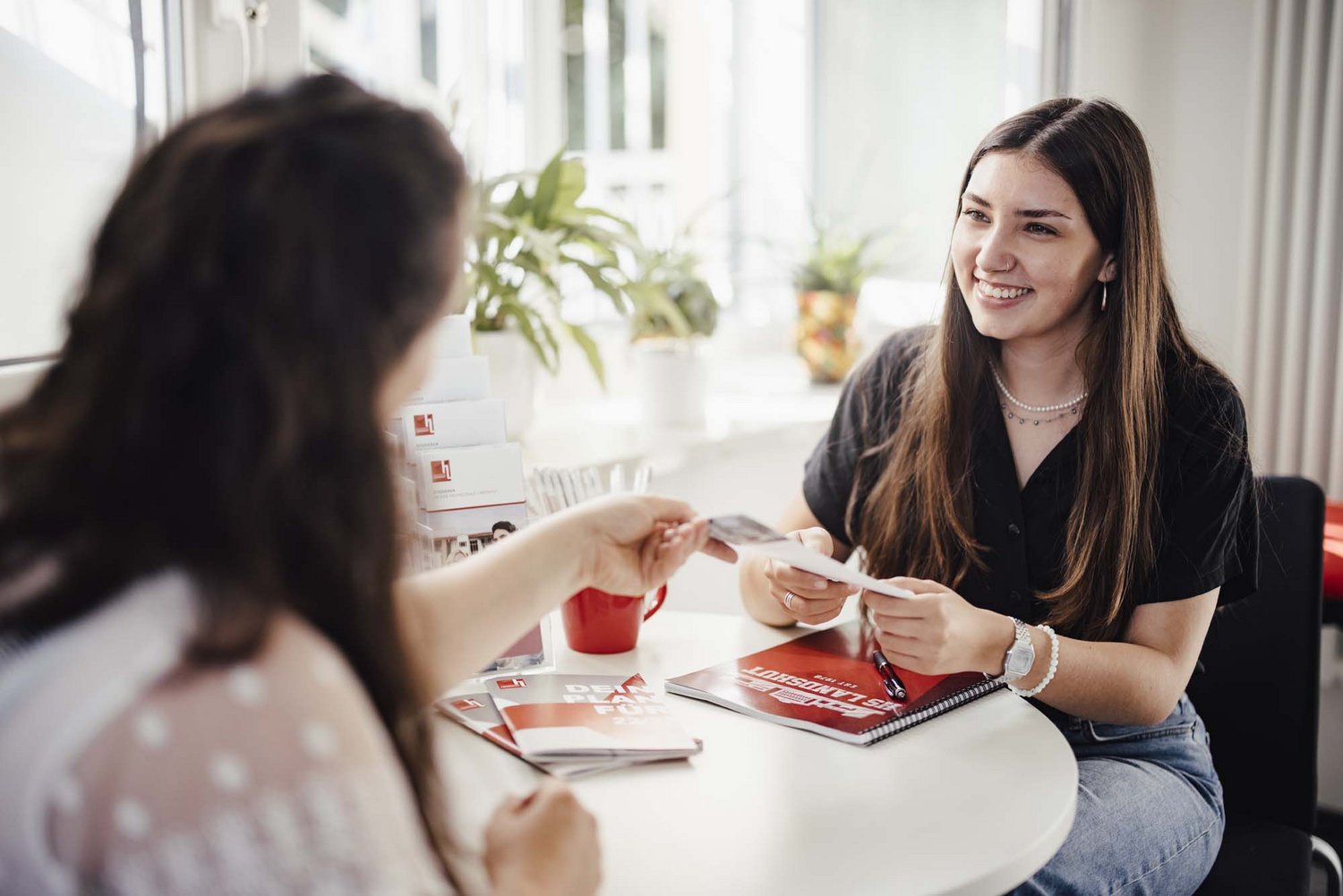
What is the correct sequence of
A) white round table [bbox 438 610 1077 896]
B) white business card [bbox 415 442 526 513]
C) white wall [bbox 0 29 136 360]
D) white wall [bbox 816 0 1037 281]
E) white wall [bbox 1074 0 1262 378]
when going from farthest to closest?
white wall [bbox 816 0 1037 281] → white wall [bbox 1074 0 1262 378] → white wall [bbox 0 29 136 360] → white business card [bbox 415 442 526 513] → white round table [bbox 438 610 1077 896]

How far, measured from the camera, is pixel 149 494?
57cm

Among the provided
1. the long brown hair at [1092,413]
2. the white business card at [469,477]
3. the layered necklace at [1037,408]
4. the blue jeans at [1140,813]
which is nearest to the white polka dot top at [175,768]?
the white business card at [469,477]

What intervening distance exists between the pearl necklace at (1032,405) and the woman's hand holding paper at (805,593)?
367 mm

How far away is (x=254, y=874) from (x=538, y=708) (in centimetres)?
56

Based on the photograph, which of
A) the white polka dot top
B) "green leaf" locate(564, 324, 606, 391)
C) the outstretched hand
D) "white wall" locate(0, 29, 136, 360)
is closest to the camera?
the white polka dot top

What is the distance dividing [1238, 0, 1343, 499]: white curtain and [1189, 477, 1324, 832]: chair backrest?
3.91 ft

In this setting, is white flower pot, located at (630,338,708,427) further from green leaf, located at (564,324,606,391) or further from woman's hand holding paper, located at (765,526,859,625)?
woman's hand holding paper, located at (765,526,859,625)

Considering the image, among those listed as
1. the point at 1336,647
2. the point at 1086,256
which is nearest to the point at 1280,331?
the point at 1336,647

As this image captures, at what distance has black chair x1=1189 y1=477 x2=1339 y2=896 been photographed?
4.75 feet

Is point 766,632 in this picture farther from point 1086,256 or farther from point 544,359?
point 544,359

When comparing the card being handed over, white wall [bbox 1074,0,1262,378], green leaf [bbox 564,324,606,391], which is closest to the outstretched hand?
the card being handed over

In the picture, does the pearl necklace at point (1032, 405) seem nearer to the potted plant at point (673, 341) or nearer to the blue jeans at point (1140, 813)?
the blue jeans at point (1140, 813)

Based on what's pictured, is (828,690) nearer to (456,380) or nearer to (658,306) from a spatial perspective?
(456,380)

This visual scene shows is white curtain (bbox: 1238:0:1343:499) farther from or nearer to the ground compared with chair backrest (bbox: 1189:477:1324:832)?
farther from the ground
